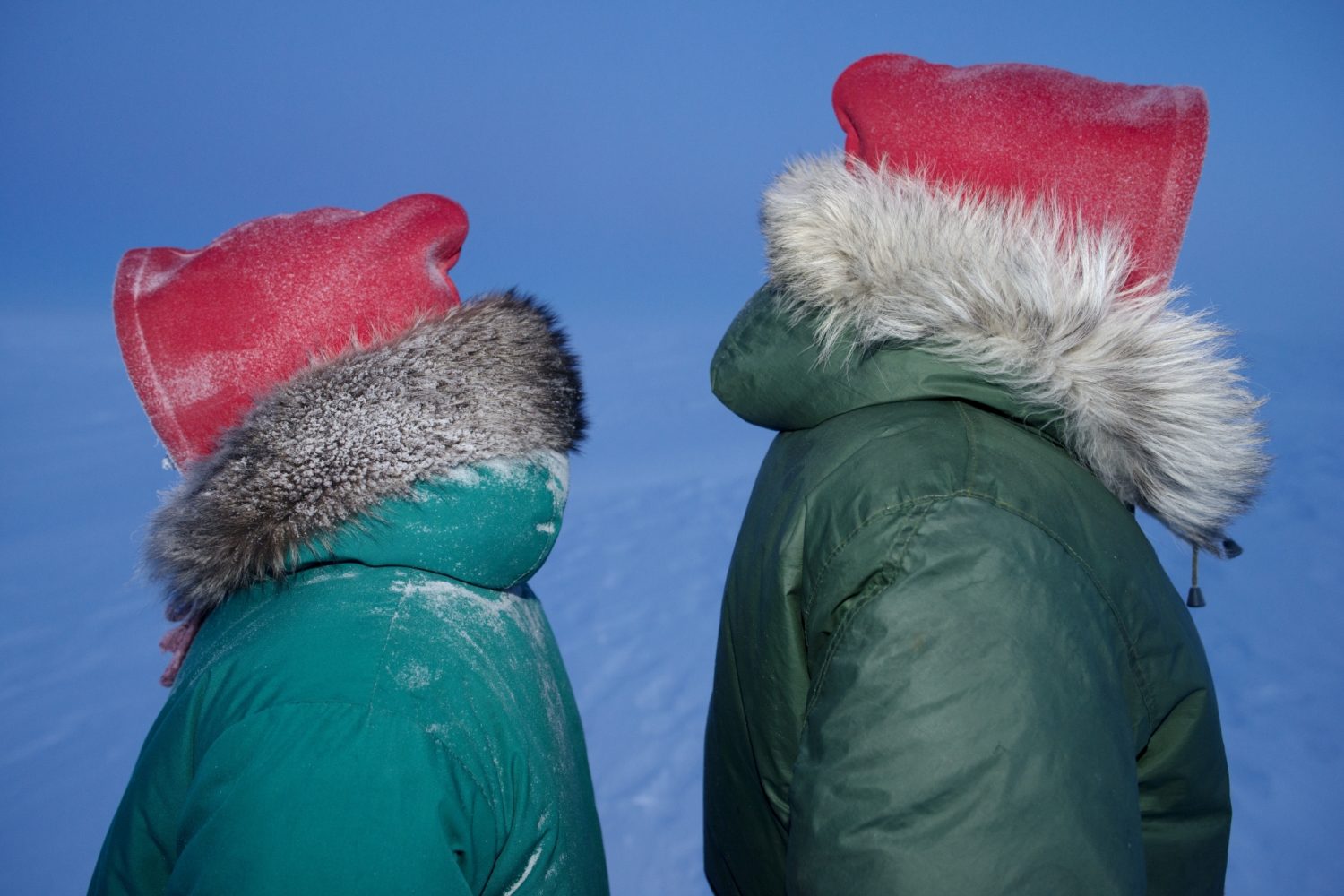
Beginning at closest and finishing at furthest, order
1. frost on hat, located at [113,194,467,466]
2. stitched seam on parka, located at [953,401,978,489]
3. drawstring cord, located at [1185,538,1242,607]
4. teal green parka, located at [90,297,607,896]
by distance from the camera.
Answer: teal green parka, located at [90,297,607,896]
stitched seam on parka, located at [953,401,978,489]
frost on hat, located at [113,194,467,466]
drawstring cord, located at [1185,538,1242,607]

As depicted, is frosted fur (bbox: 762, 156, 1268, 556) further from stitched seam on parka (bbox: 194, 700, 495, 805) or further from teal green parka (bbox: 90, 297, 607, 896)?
stitched seam on parka (bbox: 194, 700, 495, 805)

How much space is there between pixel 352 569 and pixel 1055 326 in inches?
25.0

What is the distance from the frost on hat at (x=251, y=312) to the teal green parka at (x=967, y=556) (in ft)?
1.18

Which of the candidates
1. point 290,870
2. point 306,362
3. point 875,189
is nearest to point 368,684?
point 290,870

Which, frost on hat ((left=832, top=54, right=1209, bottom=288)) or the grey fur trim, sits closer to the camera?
the grey fur trim

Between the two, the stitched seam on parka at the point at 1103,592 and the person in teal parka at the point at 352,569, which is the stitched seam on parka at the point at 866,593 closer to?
the stitched seam on parka at the point at 1103,592

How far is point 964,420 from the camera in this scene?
0.81 meters

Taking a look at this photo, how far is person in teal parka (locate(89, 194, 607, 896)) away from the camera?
0.66m

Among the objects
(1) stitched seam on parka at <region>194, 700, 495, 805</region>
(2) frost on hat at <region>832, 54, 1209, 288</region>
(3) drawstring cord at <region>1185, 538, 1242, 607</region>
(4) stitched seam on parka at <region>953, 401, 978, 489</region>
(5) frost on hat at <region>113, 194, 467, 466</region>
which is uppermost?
(2) frost on hat at <region>832, 54, 1209, 288</region>

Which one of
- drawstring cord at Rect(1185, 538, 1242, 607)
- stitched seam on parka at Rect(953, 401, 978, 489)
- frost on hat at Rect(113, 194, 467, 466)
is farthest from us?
drawstring cord at Rect(1185, 538, 1242, 607)

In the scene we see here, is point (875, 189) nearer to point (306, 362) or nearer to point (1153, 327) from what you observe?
point (1153, 327)

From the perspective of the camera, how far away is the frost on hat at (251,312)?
36.0 inches

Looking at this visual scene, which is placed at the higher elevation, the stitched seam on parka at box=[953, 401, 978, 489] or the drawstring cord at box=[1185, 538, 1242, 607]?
the stitched seam on parka at box=[953, 401, 978, 489]

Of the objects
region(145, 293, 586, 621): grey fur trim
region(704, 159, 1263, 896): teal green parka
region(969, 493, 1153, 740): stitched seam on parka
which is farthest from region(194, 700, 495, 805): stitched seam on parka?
region(969, 493, 1153, 740): stitched seam on parka
